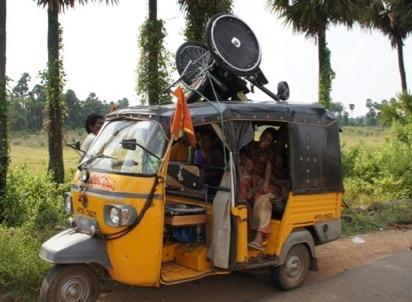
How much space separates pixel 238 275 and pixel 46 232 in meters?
2.79

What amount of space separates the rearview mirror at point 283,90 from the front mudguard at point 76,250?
3.49 metres

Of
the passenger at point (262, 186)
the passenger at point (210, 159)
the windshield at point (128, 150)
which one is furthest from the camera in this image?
the passenger at point (210, 159)

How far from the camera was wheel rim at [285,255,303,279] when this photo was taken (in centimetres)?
671

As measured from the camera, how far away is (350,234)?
384 inches

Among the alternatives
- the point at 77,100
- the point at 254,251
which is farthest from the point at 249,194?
the point at 77,100

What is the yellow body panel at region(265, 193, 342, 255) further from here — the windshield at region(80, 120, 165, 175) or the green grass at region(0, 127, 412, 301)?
the green grass at region(0, 127, 412, 301)

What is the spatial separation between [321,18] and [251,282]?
10.9 meters

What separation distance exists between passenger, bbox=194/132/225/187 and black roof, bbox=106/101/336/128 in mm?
852

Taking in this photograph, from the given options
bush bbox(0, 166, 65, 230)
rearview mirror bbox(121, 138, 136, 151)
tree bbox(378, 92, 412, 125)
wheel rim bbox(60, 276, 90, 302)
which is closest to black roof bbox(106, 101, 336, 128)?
rearview mirror bbox(121, 138, 136, 151)

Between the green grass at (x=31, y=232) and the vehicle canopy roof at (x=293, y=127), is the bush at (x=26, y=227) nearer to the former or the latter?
the green grass at (x=31, y=232)

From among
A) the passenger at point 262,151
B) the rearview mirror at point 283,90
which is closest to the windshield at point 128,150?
the passenger at point 262,151

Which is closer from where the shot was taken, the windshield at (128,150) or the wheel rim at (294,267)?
the windshield at (128,150)

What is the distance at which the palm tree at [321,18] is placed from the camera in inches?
618

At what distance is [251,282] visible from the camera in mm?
7000
